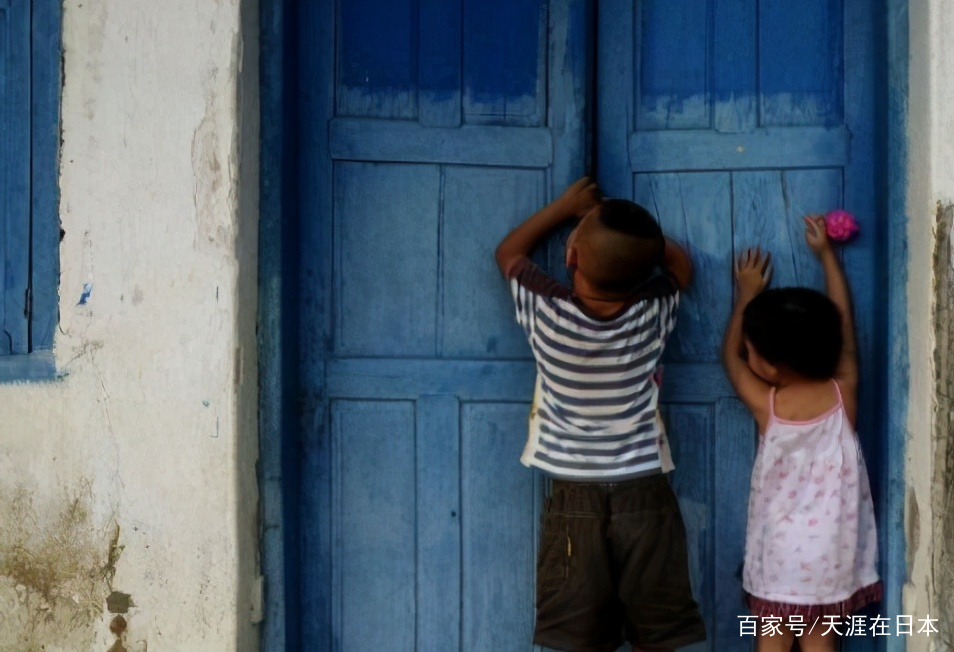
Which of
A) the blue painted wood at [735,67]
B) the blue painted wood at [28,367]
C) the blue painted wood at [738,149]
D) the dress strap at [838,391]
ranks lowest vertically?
the dress strap at [838,391]

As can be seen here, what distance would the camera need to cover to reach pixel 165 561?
→ 9.43 feet

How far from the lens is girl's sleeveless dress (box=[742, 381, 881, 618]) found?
2797mm

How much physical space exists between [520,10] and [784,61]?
0.79 meters

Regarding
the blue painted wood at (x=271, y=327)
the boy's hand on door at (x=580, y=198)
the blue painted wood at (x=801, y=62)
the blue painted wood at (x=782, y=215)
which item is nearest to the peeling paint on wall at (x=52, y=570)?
the blue painted wood at (x=271, y=327)

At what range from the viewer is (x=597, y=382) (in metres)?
2.80

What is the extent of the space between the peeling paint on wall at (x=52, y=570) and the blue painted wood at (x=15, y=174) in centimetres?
46

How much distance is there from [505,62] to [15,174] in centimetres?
143

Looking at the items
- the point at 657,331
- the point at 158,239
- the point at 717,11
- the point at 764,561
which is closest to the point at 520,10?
the point at 717,11

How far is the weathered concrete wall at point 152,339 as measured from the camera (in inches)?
111

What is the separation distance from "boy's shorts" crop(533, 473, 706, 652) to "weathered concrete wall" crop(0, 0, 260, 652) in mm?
856

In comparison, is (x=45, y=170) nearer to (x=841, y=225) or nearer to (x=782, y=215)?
(x=782, y=215)

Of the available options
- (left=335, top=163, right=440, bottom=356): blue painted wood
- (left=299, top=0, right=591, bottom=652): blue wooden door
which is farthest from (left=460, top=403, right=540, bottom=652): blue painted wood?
(left=335, top=163, right=440, bottom=356): blue painted wood

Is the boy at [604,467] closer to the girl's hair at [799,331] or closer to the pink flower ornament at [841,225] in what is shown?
the girl's hair at [799,331]

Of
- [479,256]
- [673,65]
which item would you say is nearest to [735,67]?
[673,65]
